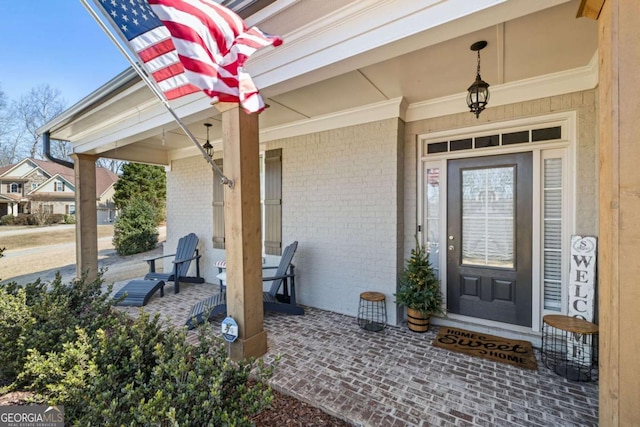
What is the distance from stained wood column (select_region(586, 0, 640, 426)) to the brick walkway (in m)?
0.94

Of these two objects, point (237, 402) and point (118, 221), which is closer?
point (237, 402)

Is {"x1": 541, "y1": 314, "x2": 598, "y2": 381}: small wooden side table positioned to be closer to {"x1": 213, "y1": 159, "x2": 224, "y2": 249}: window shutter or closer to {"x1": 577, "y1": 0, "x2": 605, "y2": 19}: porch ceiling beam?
{"x1": 577, "y1": 0, "x2": 605, "y2": 19}: porch ceiling beam

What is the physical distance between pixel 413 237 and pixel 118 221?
1068 centimetres

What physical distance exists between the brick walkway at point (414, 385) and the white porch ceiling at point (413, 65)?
254 centimetres

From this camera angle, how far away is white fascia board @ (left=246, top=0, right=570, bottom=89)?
157 centimetres

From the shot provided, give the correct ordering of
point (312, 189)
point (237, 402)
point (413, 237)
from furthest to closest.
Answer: point (312, 189), point (413, 237), point (237, 402)

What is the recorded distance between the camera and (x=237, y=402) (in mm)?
1509

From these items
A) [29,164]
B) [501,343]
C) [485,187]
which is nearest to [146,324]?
[501,343]

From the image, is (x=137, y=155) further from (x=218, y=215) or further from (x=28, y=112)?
(x=28, y=112)

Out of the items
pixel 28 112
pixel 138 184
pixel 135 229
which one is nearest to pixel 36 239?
pixel 138 184

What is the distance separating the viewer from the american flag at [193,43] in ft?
5.16

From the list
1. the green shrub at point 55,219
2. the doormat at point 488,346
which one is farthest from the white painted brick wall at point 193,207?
the green shrub at point 55,219

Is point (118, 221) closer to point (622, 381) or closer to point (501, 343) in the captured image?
point (501, 343)

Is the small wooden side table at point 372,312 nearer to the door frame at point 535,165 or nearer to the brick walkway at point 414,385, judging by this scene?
the brick walkway at point 414,385
